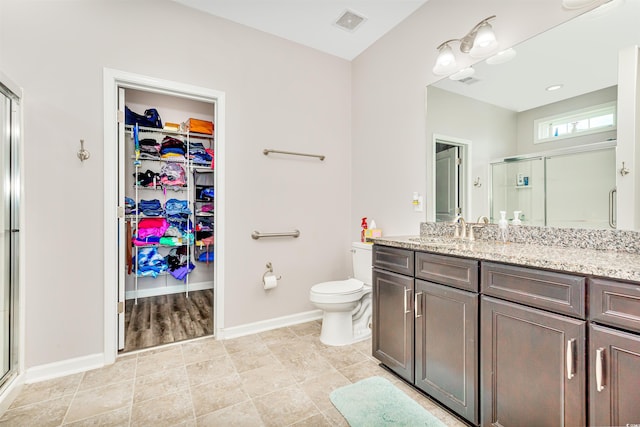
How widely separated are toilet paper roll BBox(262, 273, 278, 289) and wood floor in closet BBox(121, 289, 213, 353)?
646 mm

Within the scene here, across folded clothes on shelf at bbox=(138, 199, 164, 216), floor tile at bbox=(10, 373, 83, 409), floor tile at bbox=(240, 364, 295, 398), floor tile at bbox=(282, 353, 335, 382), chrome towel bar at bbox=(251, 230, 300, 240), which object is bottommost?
floor tile at bbox=(10, 373, 83, 409)

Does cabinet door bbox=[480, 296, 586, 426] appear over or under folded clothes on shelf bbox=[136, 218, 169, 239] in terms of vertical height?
under

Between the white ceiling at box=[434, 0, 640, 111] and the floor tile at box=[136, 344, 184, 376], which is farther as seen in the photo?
the floor tile at box=[136, 344, 184, 376]

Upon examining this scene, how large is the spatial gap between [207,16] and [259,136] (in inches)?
40.9

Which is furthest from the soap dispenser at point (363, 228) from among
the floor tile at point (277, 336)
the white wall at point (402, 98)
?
the floor tile at point (277, 336)

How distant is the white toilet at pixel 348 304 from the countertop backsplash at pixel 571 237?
968 millimetres

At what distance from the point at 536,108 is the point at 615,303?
122 cm


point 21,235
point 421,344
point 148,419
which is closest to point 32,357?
point 21,235

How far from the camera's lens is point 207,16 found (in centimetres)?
244

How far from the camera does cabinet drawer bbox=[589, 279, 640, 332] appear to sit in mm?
922

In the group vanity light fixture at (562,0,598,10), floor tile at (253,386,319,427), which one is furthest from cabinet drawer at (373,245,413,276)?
Answer: vanity light fixture at (562,0,598,10)

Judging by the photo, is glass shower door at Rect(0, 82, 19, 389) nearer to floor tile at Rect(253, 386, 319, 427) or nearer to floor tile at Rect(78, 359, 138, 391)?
floor tile at Rect(78, 359, 138, 391)

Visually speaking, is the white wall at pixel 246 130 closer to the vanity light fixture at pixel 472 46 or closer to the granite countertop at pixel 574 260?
the vanity light fixture at pixel 472 46

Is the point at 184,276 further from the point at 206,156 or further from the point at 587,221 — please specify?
the point at 587,221
